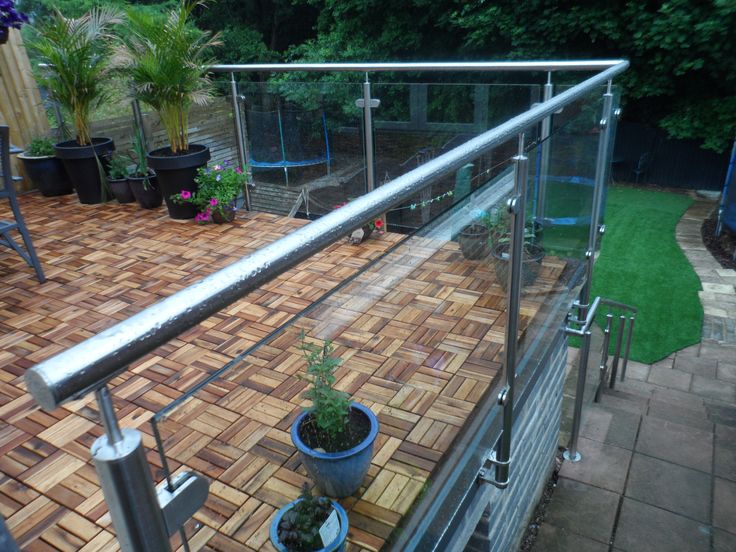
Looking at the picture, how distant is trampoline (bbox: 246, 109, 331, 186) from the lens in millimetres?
4301

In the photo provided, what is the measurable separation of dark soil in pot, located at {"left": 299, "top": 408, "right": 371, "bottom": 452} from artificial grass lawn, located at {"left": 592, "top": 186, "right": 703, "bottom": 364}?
529cm

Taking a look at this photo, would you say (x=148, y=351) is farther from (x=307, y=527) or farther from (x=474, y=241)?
(x=474, y=241)

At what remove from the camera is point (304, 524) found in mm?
1404

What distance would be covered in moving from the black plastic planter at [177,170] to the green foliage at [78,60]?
662 mm

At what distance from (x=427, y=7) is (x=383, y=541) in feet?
40.6

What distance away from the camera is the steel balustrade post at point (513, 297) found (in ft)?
5.25

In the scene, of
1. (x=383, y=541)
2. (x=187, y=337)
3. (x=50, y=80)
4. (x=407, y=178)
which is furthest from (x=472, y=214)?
(x=50, y=80)

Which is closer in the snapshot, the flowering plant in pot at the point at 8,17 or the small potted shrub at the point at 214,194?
the flowering plant in pot at the point at 8,17

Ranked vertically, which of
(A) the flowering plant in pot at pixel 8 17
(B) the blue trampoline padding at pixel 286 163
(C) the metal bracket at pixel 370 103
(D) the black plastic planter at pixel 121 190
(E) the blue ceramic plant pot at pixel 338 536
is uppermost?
(A) the flowering plant in pot at pixel 8 17

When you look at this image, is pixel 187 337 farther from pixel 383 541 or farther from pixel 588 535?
pixel 588 535

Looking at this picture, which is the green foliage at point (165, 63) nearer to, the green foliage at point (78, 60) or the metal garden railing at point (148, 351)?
the green foliage at point (78, 60)

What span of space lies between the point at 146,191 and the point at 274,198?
1.00 metres

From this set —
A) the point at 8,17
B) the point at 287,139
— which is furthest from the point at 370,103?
the point at 8,17

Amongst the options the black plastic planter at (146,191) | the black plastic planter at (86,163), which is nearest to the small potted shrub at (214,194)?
the black plastic planter at (146,191)
